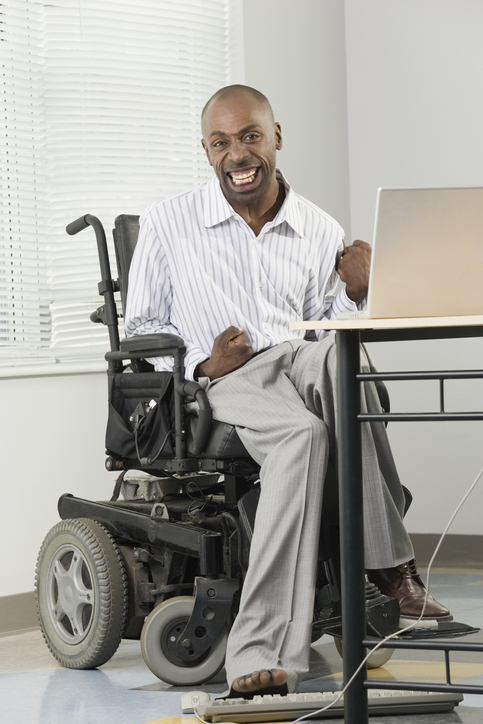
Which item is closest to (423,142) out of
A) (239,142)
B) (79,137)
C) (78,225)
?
(79,137)

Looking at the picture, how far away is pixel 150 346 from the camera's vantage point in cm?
233

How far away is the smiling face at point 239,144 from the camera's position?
99.1 inches

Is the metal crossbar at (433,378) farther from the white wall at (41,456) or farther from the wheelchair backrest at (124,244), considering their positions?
the white wall at (41,456)

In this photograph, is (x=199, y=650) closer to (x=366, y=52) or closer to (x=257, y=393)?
(x=257, y=393)

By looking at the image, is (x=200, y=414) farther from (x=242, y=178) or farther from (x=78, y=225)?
(x=78, y=225)

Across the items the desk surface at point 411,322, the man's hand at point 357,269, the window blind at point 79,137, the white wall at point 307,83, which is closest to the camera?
the desk surface at point 411,322

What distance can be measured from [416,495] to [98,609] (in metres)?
1.85

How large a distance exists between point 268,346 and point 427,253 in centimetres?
97

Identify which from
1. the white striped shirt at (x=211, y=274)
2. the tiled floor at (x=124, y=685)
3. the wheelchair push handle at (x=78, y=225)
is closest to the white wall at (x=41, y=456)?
the tiled floor at (x=124, y=685)

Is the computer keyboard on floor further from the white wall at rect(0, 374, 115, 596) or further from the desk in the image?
A: the white wall at rect(0, 374, 115, 596)

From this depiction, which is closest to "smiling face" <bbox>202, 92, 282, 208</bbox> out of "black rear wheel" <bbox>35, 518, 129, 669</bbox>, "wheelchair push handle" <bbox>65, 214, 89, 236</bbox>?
"wheelchair push handle" <bbox>65, 214, 89, 236</bbox>

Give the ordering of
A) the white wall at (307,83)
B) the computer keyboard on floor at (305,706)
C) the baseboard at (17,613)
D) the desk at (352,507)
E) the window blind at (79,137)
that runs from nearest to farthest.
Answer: the desk at (352,507) → the computer keyboard on floor at (305,706) → the baseboard at (17,613) → the window blind at (79,137) → the white wall at (307,83)

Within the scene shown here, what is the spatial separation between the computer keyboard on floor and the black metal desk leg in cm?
25

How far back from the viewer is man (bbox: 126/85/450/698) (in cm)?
196
